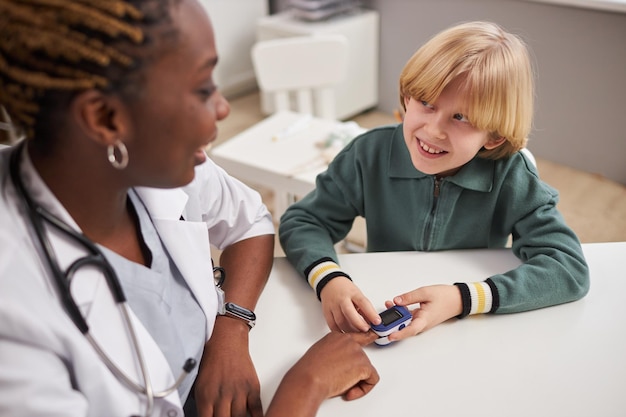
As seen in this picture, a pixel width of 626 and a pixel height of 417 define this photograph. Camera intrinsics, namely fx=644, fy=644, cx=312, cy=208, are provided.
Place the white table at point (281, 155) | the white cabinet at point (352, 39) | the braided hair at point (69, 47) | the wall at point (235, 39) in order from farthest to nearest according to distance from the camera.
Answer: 1. the wall at point (235, 39)
2. the white cabinet at point (352, 39)
3. the white table at point (281, 155)
4. the braided hair at point (69, 47)

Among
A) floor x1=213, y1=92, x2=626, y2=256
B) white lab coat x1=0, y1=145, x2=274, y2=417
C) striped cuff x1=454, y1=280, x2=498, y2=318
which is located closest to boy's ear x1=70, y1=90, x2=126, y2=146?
white lab coat x1=0, y1=145, x2=274, y2=417

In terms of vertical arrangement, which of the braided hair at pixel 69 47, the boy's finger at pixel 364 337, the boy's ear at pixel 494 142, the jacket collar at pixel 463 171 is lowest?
the boy's finger at pixel 364 337

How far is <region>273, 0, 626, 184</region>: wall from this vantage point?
2.87 m

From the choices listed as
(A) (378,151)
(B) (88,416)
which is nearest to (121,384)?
(B) (88,416)

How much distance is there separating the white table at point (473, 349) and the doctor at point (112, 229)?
6 cm

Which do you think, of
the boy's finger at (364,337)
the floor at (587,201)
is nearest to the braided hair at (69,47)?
the boy's finger at (364,337)

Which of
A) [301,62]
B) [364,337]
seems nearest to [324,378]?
[364,337]

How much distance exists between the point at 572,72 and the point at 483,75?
216cm

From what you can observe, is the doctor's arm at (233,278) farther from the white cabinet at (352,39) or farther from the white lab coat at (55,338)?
the white cabinet at (352,39)

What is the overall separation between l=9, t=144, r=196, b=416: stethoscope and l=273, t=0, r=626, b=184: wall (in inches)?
105

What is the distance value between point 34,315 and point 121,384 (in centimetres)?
14

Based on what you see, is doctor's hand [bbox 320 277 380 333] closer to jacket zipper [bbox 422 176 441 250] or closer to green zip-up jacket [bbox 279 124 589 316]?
green zip-up jacket [bbox 279 124 589 316]

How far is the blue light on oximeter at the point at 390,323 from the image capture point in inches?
37.4

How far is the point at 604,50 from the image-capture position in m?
2.86
